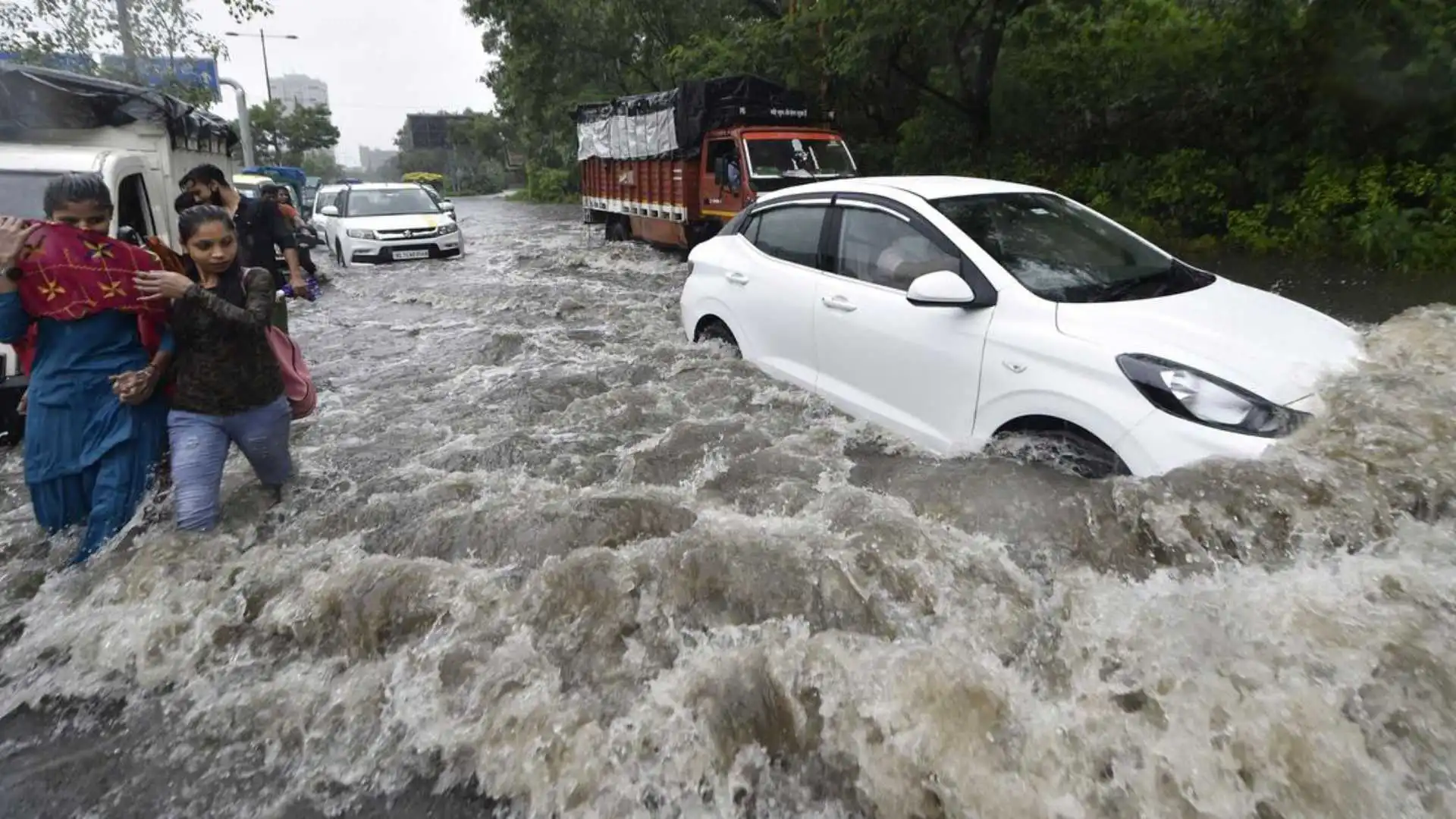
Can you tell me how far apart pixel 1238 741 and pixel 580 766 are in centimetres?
181

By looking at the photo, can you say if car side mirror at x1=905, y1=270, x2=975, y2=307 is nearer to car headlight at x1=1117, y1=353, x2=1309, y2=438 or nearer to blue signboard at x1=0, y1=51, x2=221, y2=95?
car headlight at x1=1117, y1=353, x2=1309, y2=438

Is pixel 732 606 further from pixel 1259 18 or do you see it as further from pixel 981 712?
pixel 1259 18

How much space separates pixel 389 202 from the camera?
14.4m

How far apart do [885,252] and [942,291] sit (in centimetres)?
74

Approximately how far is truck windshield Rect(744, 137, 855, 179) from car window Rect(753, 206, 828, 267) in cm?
656

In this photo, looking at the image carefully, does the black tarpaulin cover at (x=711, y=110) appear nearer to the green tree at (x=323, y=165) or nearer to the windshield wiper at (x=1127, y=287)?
the windshield wiper at (x=1127, y=287)

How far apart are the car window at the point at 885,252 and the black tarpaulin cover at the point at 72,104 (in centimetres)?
650

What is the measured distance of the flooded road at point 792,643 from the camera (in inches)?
90.5

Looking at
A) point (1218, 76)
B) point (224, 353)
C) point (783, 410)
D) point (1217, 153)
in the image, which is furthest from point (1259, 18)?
point (224, 353)

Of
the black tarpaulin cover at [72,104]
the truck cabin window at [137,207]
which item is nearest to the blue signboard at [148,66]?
the black tarpaulin cover at [72,104]

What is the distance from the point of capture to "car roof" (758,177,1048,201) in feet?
14.2

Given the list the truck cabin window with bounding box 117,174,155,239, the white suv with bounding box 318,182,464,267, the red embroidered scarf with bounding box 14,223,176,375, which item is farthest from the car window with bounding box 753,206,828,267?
the white suv with bounding box 318,182,464,267

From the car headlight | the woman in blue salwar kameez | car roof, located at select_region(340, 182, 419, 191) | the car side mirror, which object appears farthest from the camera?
car roof, located at select_region(340, 182, 419, 191)

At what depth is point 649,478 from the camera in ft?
14.0
